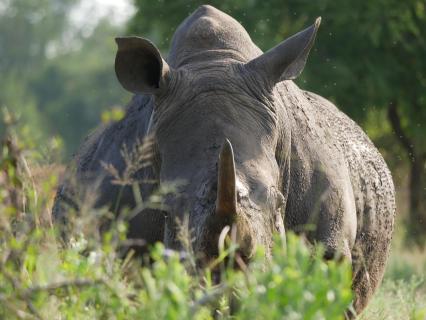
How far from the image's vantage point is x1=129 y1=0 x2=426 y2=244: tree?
744 inches

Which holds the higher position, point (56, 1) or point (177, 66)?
point (177, 66)

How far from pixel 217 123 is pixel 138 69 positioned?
0.77 m

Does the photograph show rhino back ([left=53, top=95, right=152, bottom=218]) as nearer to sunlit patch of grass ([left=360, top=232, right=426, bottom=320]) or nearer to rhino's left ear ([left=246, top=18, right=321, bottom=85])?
rhino's left ear ([left=246, top=18, right=321, bottom=85])

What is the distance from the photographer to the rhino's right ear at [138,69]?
6.86 metres

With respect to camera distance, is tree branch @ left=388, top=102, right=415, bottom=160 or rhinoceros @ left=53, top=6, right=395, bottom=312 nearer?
rhinoceros @ left=53, top=6, right=395, bottom=312

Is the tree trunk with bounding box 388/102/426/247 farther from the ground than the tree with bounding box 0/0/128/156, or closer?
farther from the ground

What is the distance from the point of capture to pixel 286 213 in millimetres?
7031

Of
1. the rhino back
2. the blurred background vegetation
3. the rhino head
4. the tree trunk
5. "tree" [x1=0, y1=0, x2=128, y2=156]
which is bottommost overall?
"tree" [x1=0, y1=0, x2=128, y2=156]

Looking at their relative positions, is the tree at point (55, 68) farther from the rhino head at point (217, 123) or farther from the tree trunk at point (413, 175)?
the rhino head at point (217, 123)

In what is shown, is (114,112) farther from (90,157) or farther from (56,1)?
(56,1)

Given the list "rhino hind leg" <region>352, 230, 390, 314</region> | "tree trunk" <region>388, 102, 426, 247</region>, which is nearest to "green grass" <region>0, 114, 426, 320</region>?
"rhino hind leg" <region>352, 230, 390, 314</region>

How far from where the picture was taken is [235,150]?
6199 millimetres

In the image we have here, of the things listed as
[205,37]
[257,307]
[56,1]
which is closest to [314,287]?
[257,307]

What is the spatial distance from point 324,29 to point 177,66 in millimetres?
12501
